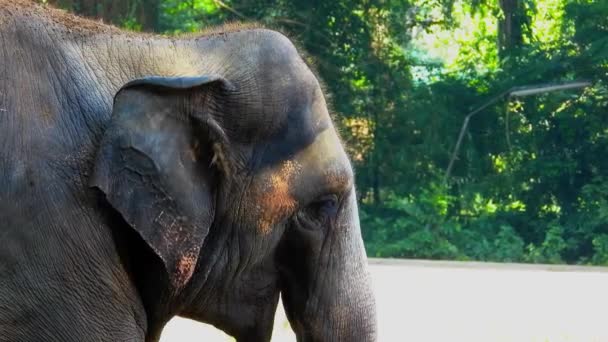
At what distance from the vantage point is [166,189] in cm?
443

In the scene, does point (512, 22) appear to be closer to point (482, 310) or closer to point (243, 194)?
point (482, 310)

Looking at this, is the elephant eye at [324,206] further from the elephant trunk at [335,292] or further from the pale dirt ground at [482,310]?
the pale dirt ground at [482,310]

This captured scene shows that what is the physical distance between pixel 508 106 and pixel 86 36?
15943 mm

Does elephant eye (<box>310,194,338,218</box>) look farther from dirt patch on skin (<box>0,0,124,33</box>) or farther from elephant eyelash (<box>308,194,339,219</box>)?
dirt patch on skin (<box>0,0,124,33</box>)

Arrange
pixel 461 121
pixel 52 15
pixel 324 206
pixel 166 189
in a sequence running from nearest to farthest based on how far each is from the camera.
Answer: pixel 166 189
pixel 52 15
pixel 324 206
pixel 461 121

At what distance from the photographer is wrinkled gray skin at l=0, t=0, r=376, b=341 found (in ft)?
14.1

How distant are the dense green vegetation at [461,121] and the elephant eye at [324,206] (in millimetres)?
13514

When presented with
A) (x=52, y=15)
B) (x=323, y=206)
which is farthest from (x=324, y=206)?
(x=52, y=15)

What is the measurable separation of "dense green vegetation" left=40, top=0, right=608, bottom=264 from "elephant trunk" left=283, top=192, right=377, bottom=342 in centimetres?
1341

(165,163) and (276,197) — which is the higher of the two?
(165,163)

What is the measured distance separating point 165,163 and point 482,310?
591 cm

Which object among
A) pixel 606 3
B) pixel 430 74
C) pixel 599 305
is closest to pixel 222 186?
pixel 599 305

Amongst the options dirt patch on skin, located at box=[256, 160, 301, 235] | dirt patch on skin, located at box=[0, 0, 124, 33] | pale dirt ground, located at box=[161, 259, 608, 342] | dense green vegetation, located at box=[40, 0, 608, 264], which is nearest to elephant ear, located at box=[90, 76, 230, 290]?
dirt patch on skin, located at box=[256, 160, 301, 235]

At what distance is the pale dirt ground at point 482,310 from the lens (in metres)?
9.16
